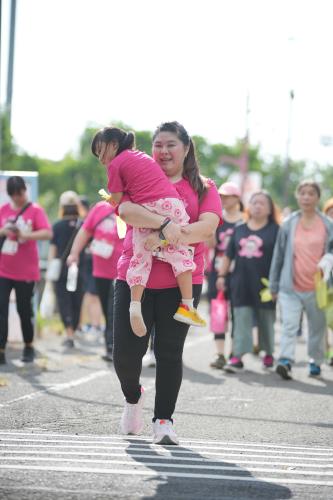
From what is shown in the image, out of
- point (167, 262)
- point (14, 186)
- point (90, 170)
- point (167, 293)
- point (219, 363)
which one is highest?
point (90, 170)

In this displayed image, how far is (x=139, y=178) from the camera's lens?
5.95 m

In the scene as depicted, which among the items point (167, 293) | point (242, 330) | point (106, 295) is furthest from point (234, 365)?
point (167, 293)

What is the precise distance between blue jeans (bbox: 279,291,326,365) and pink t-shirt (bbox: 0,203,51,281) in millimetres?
2606

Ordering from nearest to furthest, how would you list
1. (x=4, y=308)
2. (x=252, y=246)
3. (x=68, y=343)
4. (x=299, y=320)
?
(x=299, y=320) < (x=4, y=308) < (x=252, y=246) < (x=68, y=343)

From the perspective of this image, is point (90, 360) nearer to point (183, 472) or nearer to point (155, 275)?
point (155, 275)

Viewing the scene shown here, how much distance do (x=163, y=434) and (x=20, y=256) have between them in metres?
5.59

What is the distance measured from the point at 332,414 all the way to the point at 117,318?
2.61m

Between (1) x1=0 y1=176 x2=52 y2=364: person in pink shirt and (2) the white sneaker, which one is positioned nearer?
(2) the white sneaker

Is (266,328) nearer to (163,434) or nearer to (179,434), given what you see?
(179,434)

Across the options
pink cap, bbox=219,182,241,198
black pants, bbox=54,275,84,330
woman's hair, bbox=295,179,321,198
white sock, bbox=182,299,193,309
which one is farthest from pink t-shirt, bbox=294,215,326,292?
white sock, bbox=182,299,193,309

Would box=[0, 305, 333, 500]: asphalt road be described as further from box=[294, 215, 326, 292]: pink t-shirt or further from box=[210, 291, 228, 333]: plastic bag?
box=[294, 215, 326, 292]: pink t-shirt

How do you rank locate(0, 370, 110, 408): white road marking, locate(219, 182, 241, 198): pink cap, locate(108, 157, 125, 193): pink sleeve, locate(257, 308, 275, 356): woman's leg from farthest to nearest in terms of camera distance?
locate(219, 182, 241, 198): pink cap → locate(257, 308, 275, 356): woman's leg → locate(0, 370, 110, 408): white road marking → locate(108, 157, 125, 193): pink sleeve

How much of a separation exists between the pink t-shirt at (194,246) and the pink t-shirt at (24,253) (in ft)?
17.2

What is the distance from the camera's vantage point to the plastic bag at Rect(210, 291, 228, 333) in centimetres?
1212
